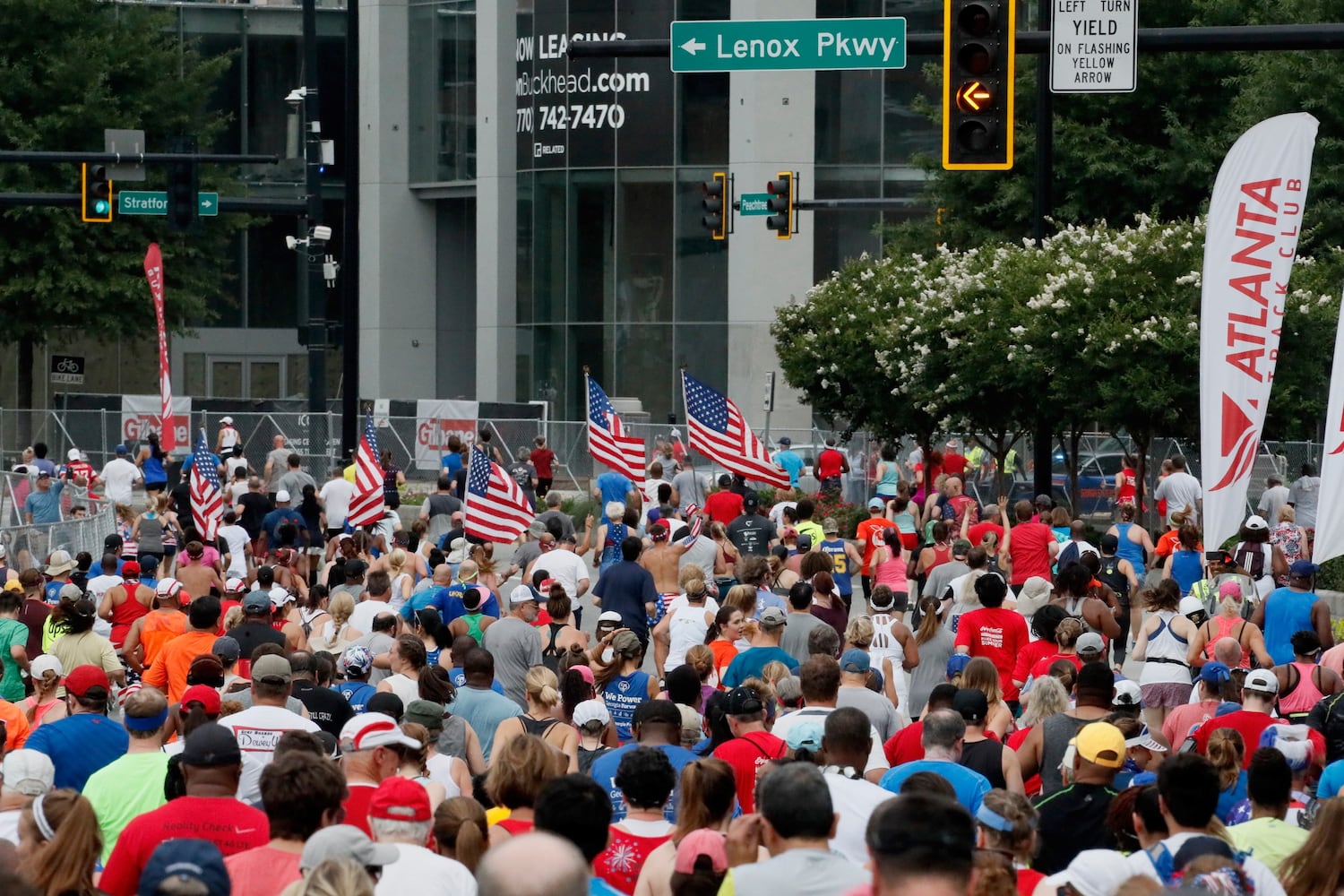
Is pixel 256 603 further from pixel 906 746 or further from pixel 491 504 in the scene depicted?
pixel 491 504

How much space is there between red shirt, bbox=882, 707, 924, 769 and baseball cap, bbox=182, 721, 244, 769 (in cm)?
355

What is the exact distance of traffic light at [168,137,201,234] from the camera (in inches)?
1099

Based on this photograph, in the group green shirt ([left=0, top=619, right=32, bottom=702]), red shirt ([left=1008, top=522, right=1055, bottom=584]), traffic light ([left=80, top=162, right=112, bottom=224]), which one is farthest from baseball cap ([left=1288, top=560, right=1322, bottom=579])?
traffic light ([left=80, top=162, right=112, bottom=224])

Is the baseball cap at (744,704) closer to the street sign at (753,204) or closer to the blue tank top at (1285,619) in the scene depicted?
the blue tank top at (1285,619)

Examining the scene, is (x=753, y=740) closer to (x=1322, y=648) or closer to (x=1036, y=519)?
(x=1322, y=648)

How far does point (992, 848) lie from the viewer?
6.29 metres

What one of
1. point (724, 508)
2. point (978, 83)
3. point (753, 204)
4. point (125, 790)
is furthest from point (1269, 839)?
point (753, 204)

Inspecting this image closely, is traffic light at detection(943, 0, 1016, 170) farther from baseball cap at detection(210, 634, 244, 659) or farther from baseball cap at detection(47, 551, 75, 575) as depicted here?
baseball cap at detection(47, 551, 75, 575)

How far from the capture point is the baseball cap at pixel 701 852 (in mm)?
6262

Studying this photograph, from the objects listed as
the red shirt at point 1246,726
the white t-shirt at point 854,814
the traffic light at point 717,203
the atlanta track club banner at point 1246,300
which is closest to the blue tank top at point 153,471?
the traffic light at point 717,203

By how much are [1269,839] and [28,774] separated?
4611 millimetres

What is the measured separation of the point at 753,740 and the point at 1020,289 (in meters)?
17.5

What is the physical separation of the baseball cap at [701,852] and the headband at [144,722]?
272cm

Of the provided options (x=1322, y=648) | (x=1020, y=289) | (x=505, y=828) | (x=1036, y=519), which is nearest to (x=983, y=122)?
(x=1322, y=648)
